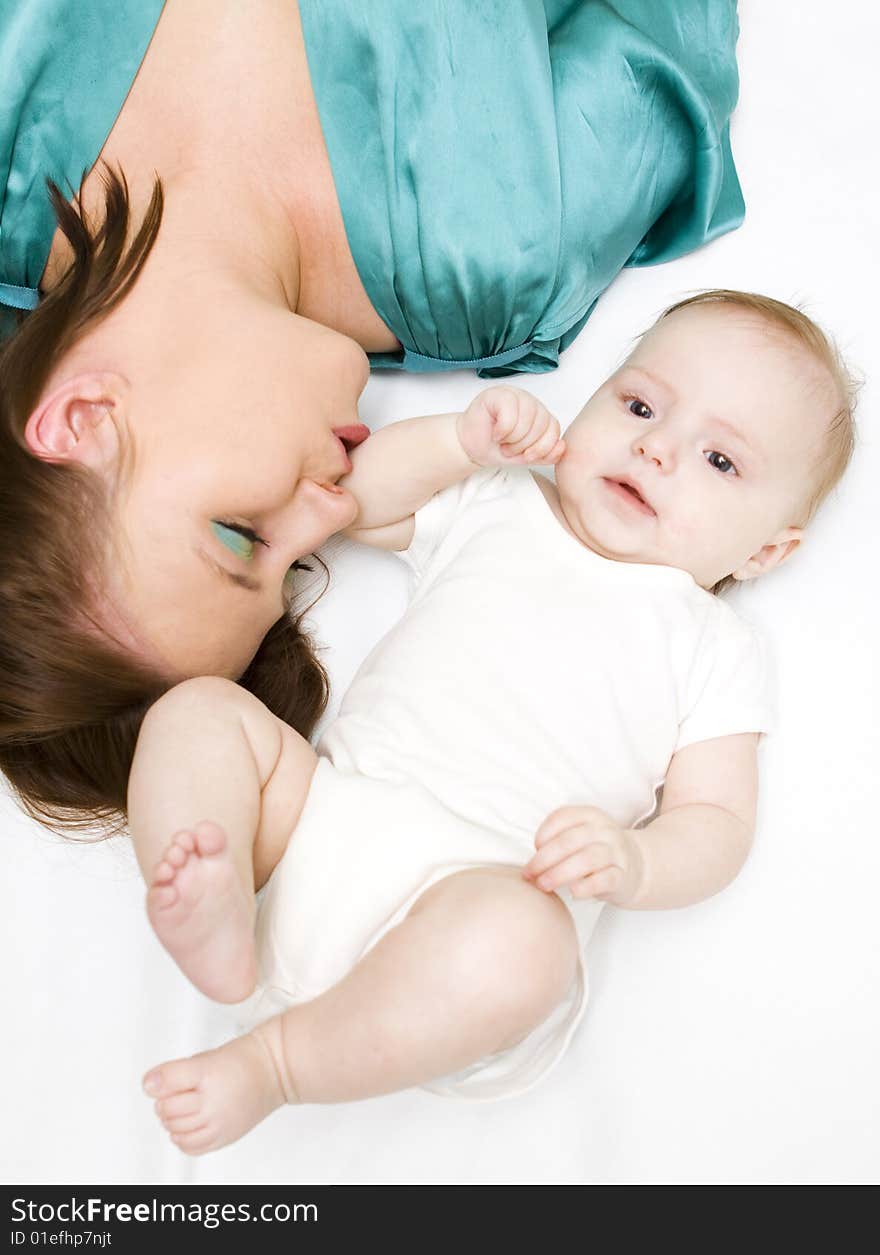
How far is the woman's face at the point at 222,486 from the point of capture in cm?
106

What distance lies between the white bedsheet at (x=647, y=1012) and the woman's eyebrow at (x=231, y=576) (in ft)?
0.75

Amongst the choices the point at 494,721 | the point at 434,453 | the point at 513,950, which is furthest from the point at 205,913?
the point at 434,453

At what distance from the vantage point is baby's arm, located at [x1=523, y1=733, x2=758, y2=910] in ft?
3.26

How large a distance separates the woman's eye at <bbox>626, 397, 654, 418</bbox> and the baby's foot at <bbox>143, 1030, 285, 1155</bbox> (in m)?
0.70

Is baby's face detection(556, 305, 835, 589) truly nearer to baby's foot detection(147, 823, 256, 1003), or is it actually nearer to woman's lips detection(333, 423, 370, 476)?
woman's lips detection(333, 423, 370, 476)

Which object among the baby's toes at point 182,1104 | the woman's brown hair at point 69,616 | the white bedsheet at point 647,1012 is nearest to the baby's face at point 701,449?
the white bedsheet at point 647,1012

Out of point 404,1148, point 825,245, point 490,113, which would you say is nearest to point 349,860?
point 404,1148

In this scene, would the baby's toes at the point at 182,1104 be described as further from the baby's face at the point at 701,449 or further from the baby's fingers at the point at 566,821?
the baby's face at the point at 701,449

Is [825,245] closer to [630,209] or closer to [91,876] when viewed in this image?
[630,209]

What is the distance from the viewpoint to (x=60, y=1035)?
1.14m

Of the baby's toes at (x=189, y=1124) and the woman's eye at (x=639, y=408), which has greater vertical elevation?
the woman's eye at (x=639, y=408)

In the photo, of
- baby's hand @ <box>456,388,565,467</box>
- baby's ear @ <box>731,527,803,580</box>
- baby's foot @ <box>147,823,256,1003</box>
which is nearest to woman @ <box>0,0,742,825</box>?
baby's hand @ <box>456,388,565,467</box>

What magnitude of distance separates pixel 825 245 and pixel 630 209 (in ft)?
0.90

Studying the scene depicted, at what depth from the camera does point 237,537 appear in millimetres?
1110
